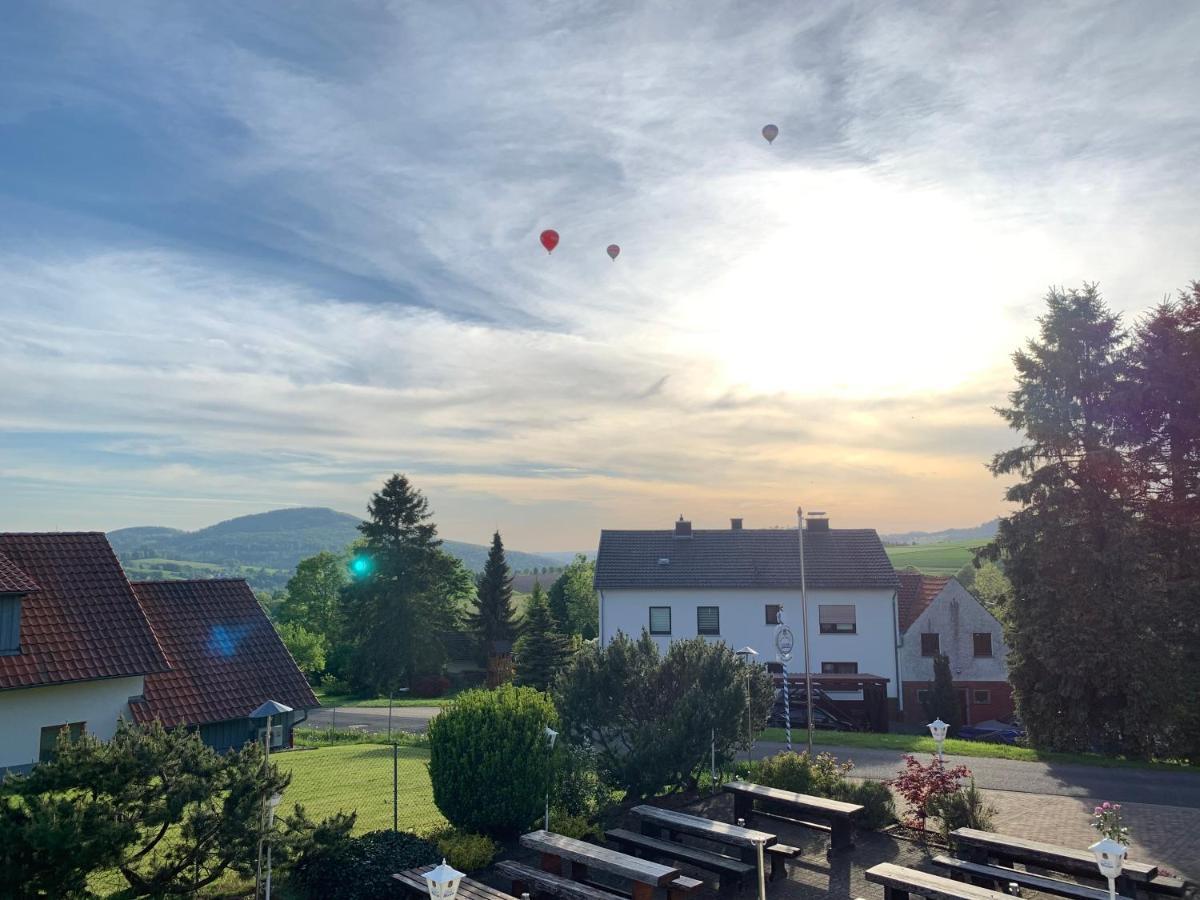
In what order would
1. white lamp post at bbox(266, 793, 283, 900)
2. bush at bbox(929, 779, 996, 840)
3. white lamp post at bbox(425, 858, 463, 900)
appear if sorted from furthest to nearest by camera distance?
1. bush at bbox(929, 779, 996, 840)
2. white lamp post at bbox(266, 793, 283, 900)
3. white lamp post at bbox(425, 858, 463, 900)

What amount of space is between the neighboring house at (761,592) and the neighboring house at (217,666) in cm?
1716

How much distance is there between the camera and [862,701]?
119ft

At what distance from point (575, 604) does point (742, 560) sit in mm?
33667

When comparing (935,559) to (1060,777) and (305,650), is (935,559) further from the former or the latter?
(1060,777)

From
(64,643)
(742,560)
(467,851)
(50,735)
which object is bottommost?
(467,851)

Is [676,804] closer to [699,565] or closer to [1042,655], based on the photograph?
[1042,655]

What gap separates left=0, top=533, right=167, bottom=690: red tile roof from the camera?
741 inches

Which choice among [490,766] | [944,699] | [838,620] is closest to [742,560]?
[838,620]

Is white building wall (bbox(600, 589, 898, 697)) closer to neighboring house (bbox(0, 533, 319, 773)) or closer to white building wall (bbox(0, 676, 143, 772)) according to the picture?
neighboring house (bbox(0, 533, 319, 773))

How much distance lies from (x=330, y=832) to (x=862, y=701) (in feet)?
98.3

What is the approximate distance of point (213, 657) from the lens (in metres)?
23.6

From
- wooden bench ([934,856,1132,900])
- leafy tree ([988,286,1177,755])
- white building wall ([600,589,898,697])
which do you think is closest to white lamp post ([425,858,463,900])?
wooden bench ([934,856,1132,900])

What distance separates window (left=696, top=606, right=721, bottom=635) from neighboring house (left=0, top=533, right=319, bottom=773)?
1977cm

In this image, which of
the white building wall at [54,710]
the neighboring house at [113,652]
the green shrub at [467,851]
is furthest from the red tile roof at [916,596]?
the white building wall at [54,710]
